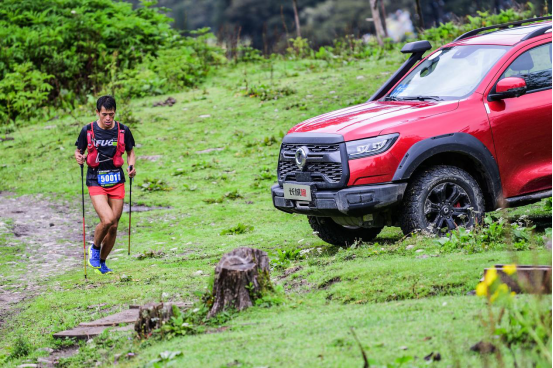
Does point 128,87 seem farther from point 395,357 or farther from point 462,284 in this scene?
point 395,357

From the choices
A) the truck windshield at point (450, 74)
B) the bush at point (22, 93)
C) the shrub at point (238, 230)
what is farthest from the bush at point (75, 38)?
the truck windshield at point (450, 74)

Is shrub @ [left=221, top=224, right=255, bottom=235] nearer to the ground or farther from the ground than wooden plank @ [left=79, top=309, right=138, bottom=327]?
nearer to the ground

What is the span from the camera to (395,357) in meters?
4.48

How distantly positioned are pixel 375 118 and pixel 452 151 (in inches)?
32.1

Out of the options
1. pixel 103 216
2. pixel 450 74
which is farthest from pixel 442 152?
pixel 103 216

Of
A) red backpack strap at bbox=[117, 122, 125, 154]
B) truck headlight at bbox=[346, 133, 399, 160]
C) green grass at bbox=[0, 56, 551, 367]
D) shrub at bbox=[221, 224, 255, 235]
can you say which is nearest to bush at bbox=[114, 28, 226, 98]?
green grass at bbox=[0, 56, 551, 367]

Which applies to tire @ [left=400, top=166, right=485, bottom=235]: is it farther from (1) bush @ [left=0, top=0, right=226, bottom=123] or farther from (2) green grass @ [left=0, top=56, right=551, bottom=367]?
(1) bush @ [left=0, top=0, right=226, bottom=123]

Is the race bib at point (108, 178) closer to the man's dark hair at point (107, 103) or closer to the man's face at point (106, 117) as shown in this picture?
the man's face at point (106, 117)

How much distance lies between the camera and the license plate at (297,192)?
7824 mm

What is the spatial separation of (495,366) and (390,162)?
3.59 m

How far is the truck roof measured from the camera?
816cm

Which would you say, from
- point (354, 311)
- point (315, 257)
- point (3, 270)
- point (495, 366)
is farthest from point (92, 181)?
point (495, 366)

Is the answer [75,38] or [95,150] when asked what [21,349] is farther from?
[75,38]

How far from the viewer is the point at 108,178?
354 inches
